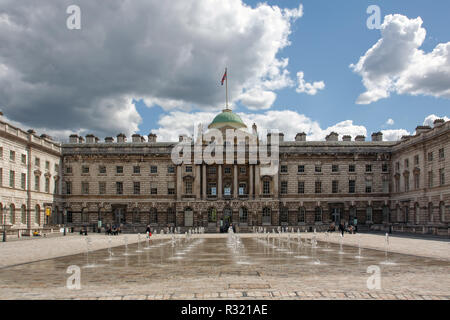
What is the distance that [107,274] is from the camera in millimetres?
14750

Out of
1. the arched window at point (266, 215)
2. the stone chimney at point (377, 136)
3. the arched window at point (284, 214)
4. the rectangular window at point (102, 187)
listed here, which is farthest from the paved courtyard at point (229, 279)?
the stone chimney at point (377, 136)

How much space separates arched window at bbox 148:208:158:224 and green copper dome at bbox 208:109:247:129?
1914 centimetres

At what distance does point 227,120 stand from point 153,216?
850 inches

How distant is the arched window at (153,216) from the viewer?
6756cm

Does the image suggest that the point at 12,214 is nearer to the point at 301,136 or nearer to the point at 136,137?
the point at 136,137

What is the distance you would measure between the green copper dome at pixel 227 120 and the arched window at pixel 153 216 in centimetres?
1914

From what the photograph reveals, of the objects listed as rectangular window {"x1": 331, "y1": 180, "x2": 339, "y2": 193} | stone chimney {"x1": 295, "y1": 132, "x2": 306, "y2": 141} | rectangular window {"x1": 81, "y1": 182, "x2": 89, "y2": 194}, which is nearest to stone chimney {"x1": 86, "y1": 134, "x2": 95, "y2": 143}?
rectangular window {"x1": 81, "y1": 182, "x2": 89, "y2": 194}

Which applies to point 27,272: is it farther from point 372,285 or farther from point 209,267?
point 372,285

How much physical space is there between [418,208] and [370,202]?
Result: 11462 mm

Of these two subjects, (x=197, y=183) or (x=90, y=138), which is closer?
(x=197, y=183)

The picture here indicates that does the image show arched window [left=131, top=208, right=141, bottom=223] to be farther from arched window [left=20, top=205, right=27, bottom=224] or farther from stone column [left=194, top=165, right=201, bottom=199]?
arched window [left=20, top=205, right=27, bottom=224]

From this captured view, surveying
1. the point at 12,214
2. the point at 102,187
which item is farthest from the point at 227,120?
the point at 12,214

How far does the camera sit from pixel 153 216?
67.8m

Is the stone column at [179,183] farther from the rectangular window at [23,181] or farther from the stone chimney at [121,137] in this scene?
the rectangular window at [23,181]
